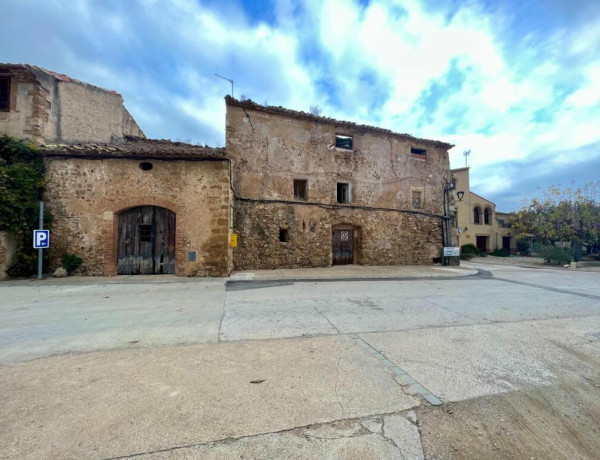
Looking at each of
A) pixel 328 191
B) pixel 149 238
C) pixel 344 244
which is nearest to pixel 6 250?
pixel 149 238

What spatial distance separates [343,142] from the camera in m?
14.2

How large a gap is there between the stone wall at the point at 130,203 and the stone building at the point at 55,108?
6.70 feet

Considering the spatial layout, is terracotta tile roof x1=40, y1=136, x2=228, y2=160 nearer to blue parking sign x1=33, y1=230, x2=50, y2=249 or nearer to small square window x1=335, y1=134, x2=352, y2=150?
blue parking sign x1=33, y1=230, x2=50, y2=249

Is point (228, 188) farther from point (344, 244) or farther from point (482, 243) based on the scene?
point (482, 243)

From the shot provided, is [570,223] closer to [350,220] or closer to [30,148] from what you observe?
[350,220]

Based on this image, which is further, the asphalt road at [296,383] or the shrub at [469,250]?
the shrub at [469,250]


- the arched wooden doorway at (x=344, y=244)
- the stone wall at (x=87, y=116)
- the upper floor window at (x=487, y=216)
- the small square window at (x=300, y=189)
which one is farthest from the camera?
the upper floor window at (x=487, y=216)

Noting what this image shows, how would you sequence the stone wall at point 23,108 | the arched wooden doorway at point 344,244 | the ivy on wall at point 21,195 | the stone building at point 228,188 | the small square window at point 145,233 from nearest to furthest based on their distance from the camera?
1. the ivy on wall at point 21,195
2. the stone building at point 228,188
3. the stone wall at point 23,108
4. the small square window at point 145,233
5. the arched wooden doorway at point 344,244

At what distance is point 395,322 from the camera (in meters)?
4.56

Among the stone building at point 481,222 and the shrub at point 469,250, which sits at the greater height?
the stone building at point 481,222

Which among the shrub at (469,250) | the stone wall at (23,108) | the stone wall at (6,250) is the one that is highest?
the stone wall at (23,108)

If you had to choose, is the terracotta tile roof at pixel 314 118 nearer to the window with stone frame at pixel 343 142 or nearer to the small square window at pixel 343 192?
the window with stone frame at pixel 343 142

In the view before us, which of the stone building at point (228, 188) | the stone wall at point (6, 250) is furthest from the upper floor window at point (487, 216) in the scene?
the stone wall at point (6, 250)

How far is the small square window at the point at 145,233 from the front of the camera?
32.2 feet
